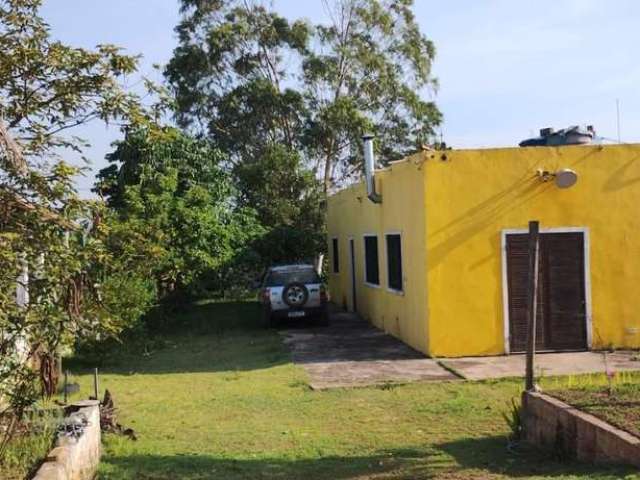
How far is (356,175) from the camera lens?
107ft

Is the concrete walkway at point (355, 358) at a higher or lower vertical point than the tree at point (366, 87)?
lower

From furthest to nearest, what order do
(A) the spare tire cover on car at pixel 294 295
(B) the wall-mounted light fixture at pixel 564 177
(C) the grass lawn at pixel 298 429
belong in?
(A) the spare tire cover on car at pixel 294 295 → (B) the wall-mounted light fixture at pixel 564 177 → (C) the grass lawn at pixel 298 429

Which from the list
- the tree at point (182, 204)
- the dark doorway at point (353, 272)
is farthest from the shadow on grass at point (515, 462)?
the dark doorway at point (353, 272)

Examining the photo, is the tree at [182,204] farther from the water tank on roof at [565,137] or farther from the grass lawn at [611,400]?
the grass lawn at [611,400]

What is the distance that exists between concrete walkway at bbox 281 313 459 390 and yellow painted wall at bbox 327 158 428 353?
39 centimetres

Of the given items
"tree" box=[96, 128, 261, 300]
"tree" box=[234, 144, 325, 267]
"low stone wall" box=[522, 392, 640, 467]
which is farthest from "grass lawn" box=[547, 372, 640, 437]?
"tree" box=[234, 144, 325, 267]

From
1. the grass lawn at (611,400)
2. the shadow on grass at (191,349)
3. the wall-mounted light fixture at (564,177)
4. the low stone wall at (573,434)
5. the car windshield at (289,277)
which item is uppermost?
the wall-mounted light fixture at (564,177)

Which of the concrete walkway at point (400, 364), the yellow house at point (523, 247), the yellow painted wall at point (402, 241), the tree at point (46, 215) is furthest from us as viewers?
the yellow painted wall at point (402, 241)

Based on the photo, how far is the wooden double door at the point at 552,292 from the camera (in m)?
12.4

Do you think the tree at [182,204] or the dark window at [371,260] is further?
the tree at [182,204]

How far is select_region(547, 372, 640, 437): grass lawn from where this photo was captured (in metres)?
5.91

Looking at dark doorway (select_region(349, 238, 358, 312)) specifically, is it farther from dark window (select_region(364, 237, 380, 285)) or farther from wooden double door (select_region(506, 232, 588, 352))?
wooden double door (select_region(506, 232, 588, 352))

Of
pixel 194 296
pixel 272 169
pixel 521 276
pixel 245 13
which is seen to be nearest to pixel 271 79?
pixel 245 13

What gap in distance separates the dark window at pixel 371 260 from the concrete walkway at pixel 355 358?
114 cm
